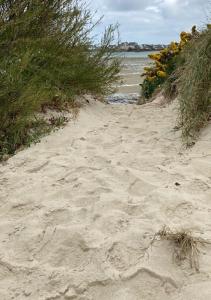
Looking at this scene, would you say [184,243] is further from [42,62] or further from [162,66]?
[162,66]

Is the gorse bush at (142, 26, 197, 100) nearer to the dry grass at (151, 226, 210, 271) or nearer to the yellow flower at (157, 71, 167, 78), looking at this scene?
the yellow flower at (157, 71, 167, 78)

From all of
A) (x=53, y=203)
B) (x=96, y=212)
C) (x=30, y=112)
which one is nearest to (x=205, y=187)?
(x=96, y=212)

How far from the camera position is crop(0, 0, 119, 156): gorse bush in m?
4.70

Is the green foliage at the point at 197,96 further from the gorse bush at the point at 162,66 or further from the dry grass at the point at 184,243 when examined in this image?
the gorse bush at the point at 162,66

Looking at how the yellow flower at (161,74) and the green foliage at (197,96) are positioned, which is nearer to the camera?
the green foliage at (197,96)

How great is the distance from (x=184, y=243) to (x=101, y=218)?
0.60 metres

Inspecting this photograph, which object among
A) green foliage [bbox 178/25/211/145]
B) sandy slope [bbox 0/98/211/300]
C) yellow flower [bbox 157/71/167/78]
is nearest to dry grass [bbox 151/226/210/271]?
sandy slope [bbox 0/98/211/300]

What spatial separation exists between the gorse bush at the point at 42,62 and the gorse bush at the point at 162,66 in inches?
53.4

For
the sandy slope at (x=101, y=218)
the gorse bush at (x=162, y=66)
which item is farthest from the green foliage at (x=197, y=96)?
the gorse bush at (x=162, y=66)

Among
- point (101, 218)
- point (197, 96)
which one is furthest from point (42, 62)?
point (101, 218)

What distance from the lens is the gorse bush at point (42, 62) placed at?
470cm

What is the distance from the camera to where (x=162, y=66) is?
8945 mm

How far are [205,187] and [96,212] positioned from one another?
2.56 feet

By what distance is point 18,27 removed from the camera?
5859mm
